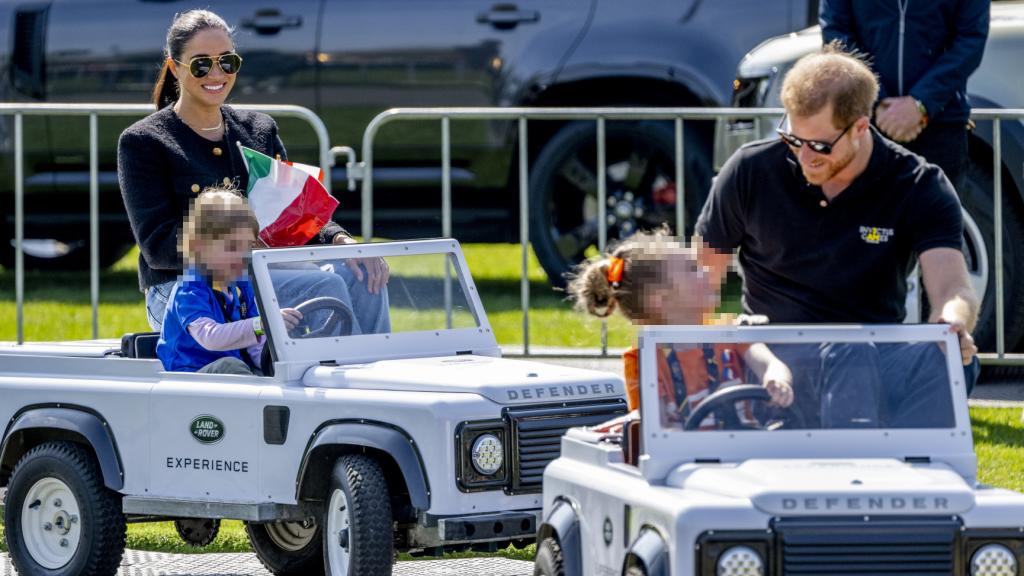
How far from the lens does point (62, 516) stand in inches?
245

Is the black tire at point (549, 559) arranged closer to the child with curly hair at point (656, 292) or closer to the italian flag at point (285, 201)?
the child with curly hair at point (656, 292)

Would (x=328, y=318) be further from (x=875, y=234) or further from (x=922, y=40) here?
(x=922, y=40)

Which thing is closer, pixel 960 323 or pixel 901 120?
pixel 960 323

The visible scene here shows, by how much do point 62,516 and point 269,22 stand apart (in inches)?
233

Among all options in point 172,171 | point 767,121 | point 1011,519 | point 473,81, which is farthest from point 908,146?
point 473,81

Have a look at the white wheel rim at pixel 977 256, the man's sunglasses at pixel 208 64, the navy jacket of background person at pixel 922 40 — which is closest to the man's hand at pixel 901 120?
the navy jacket of background person at pixel 922 40

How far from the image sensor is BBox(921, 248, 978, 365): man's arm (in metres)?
4.95

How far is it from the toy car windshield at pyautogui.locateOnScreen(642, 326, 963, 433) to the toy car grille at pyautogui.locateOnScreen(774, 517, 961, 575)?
1.70 feet

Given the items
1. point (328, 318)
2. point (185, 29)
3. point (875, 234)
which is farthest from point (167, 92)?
point (875, 234)

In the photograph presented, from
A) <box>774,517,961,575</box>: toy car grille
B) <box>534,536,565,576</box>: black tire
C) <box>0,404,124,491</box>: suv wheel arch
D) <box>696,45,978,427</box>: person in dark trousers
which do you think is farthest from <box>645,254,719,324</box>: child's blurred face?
<box>0,404,124,491</box>: suv wheel arch

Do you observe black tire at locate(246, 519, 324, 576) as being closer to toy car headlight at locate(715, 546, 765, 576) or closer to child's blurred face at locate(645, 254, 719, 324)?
child's blurred face at locate(645, 254, 719, 324)

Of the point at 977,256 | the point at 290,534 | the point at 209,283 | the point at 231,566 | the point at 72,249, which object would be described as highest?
the point at 72,249

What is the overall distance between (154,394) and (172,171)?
91 cm

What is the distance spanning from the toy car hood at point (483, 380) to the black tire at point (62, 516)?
2.78 feet
